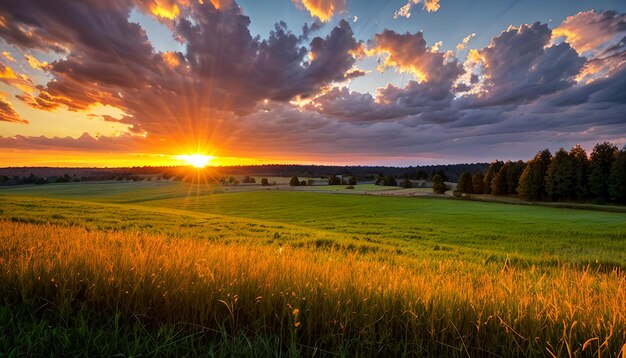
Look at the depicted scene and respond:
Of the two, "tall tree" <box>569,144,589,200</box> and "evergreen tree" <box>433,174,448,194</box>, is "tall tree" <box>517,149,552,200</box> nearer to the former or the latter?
"tall tree" <box>569,144,589,200</box>

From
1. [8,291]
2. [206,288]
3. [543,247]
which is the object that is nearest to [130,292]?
[206,288]

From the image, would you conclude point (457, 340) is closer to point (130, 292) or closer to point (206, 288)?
point (206, 288)

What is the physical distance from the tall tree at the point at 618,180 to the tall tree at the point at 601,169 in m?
1.53

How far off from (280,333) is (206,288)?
100 centimetres

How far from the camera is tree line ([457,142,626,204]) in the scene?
199 feet

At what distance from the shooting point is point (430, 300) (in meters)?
2.75

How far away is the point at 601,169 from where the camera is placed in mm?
63750

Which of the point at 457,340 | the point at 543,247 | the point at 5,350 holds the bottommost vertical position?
the point at 543,247

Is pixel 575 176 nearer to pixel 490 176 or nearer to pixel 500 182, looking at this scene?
pixel 500 182

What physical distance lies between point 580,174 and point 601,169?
3751mm

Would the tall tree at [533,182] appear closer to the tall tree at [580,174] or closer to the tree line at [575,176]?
the tree line at [575,176]

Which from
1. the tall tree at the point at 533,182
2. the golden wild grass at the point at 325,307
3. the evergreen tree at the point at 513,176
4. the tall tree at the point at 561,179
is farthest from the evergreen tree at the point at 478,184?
the golden wild grass at the point at 325,307

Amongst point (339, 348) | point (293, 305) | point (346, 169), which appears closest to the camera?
point (339, 348)

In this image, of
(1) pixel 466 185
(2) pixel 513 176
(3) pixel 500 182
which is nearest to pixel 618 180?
(2) pixel 513 176
